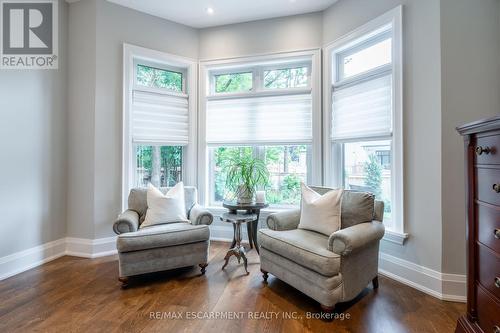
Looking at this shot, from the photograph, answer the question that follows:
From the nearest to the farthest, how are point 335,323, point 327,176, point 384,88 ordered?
point 335,323 → point 384,88 → point 327,176

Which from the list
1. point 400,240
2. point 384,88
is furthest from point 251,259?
point 384,88

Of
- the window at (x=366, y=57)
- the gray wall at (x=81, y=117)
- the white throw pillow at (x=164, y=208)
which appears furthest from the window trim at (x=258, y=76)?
the white throw pillow at (x=164, y=208)

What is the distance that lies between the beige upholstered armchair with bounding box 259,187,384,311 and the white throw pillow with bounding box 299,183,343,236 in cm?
7

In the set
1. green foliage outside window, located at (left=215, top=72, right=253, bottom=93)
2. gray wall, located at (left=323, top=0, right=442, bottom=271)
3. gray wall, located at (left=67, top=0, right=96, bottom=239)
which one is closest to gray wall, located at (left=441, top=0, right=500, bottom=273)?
gray wall, located at (left=323, top=0, right=442, bottom=271)

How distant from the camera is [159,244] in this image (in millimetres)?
2422

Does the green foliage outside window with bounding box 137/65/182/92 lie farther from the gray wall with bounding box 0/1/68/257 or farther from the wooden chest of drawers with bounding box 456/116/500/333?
the wooden chest of drawers with bounding box 456/116/500/333

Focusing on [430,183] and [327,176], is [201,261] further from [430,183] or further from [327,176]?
[430,183]

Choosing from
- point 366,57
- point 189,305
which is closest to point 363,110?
point 366,57

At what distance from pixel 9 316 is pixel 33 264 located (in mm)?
1073

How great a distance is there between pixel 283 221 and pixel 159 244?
3.94 ft

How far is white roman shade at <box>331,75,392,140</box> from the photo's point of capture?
2.69 metres

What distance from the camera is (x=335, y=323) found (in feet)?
6.15

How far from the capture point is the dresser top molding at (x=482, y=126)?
1.12 m

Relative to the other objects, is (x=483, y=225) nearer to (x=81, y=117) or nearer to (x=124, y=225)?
(x=124, y=225)
